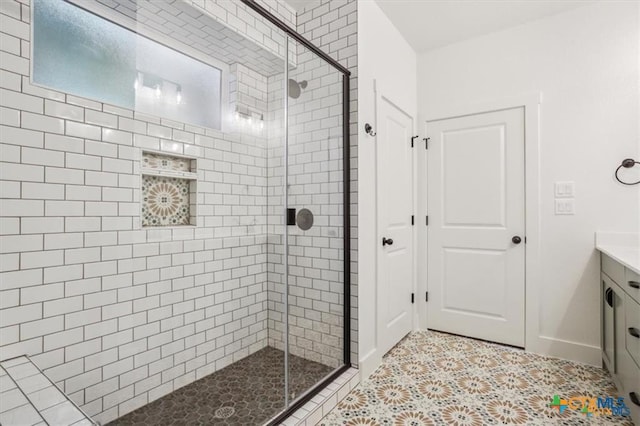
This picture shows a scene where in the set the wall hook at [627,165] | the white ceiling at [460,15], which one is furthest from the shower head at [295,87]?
the wall hook at [627,165]

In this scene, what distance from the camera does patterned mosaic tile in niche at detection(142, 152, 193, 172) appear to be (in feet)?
5.97

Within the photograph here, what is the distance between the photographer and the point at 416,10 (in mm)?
2514

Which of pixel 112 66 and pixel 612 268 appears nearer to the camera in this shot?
pixel 112 66

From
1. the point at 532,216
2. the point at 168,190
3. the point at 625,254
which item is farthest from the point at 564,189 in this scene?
the point at 168,190

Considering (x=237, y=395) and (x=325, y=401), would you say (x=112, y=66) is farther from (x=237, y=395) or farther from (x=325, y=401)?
(x=325, y=401)

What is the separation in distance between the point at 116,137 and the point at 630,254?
10.3ft

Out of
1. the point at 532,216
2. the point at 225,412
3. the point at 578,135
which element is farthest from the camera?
the point at 532,216

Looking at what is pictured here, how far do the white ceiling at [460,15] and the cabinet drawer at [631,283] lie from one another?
2.05 metres

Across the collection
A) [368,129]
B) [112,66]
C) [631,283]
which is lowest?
[631,283]

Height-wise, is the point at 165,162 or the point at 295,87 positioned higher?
the point at 295,87

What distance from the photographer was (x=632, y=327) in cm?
167

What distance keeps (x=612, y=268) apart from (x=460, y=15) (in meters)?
2.16
